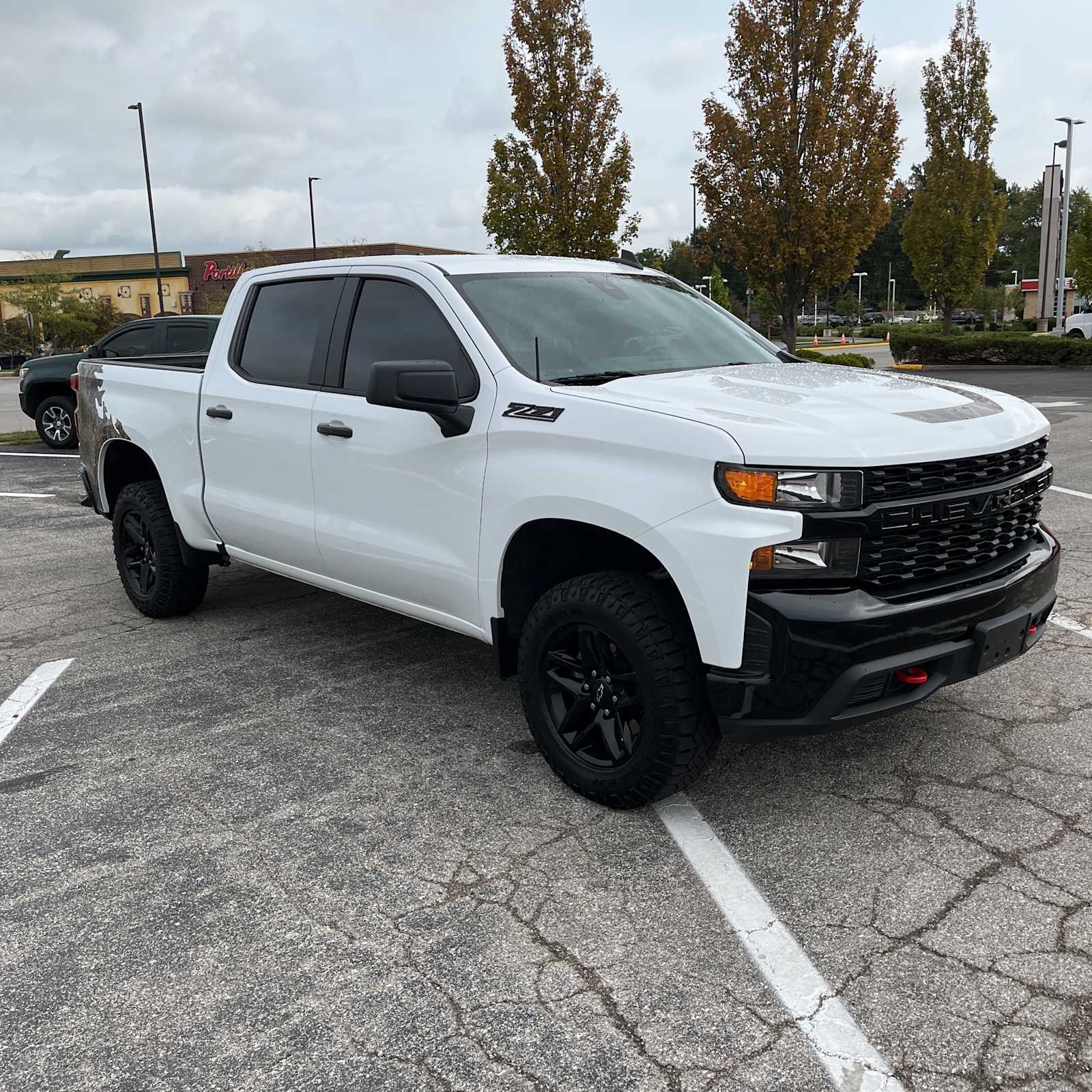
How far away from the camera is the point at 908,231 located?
33250 millimetres

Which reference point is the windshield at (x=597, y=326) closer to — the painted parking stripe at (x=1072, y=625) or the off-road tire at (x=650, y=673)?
the off-road tire at (x=650, y=673)

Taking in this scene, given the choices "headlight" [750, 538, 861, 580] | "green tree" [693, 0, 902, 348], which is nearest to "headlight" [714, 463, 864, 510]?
"headlight" [750, 538, 861, 580]

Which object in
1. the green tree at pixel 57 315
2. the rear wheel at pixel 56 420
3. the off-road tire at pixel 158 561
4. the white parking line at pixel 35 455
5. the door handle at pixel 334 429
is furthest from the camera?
the green tree at pixel 57 315

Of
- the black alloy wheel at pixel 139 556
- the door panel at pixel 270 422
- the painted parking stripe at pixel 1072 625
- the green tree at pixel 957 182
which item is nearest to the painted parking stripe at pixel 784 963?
the door panel at pixel 270 422

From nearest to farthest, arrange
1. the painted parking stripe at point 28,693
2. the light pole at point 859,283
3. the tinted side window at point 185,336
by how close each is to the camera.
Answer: the painted parking stripe at point 28,693
the tinted side window at point 185,336
the light pole at point 859,283

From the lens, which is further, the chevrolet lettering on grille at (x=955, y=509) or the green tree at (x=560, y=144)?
the green tree at (x=560, y=144)

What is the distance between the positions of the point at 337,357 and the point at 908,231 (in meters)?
32.3

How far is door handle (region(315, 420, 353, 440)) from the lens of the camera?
439 cm

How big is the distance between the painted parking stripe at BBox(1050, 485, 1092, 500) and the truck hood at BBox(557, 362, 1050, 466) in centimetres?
559

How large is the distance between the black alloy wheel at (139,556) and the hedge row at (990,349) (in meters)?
25.8

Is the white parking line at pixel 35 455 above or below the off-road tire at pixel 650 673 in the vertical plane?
below

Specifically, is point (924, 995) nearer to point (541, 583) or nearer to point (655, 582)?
point (655, 582)

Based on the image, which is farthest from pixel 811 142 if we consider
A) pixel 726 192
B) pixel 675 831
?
pixel 675 831

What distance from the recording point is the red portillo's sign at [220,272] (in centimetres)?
5597
